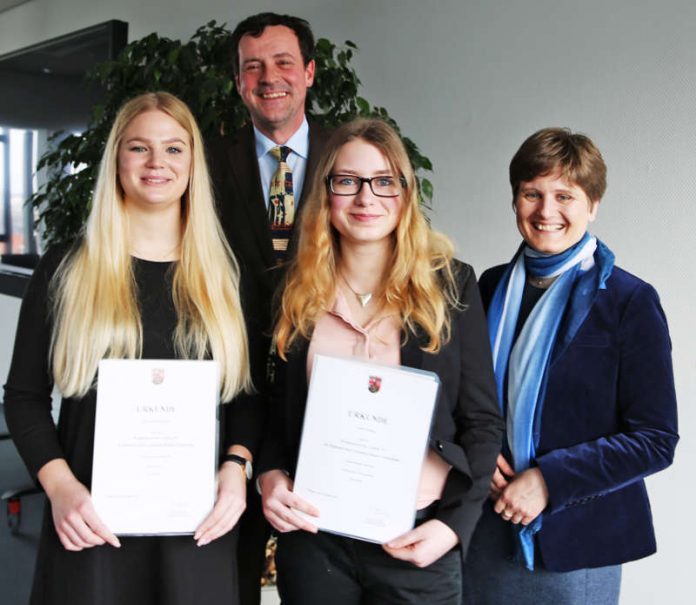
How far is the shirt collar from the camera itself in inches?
89.4

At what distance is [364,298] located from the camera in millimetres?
1615

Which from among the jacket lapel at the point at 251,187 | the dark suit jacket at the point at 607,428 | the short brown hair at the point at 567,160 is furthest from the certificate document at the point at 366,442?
the jacket lapel at the point at 251,187

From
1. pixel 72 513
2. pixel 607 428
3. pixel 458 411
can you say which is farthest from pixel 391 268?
pixel 72 513

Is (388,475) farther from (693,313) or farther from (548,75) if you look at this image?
(548,75)

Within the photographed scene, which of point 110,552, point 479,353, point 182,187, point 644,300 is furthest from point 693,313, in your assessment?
point 110,552

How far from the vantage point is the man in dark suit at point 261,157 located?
78.1 inches

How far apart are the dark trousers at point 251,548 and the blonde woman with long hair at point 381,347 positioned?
30cm

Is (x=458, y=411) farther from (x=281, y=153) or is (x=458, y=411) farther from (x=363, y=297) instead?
(x=281, y=153)

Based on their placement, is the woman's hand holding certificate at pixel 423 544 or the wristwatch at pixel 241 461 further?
the wristwatch at pixel 241 461

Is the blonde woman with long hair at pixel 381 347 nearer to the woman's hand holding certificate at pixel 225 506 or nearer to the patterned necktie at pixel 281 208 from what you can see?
the woman's hand holding certificate at pixel 225 506

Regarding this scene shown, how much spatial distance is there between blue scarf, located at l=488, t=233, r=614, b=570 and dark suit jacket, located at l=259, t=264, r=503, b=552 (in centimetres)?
10

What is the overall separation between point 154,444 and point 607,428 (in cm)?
95

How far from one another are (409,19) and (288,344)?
2.47 metres

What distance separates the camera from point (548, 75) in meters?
3.04
